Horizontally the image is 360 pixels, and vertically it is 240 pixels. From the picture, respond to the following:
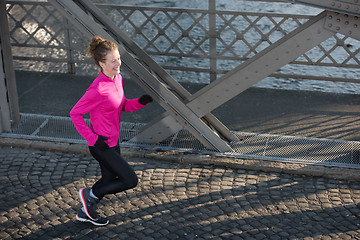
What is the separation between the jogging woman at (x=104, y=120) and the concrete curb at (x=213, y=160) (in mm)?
1485

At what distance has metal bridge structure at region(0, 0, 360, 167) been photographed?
6748mm

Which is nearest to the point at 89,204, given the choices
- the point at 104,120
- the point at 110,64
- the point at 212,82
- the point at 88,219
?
the point at 88,219

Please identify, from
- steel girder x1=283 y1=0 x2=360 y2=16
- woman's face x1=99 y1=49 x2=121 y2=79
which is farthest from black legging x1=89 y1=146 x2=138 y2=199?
steel girder x1=283 y1=0 x2=360 y2=16

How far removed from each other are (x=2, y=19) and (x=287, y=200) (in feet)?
13.9

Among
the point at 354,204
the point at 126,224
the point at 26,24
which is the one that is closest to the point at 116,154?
the point at 126,224

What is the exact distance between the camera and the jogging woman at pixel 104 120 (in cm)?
579

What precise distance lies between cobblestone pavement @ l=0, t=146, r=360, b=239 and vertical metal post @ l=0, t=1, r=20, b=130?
0.84 metres

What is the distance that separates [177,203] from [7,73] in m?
3.09

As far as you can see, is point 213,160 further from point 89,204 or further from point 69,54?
point 69,54

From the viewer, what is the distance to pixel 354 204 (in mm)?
6660

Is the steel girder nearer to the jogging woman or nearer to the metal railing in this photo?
the jogging woman

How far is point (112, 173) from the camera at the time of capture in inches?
243

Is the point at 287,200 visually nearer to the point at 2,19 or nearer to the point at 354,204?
the point at 354,204

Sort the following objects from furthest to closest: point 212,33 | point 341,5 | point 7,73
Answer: point 212,33 → point 7,73 → point 341,5
